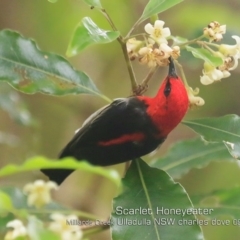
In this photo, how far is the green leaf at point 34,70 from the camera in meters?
1.08

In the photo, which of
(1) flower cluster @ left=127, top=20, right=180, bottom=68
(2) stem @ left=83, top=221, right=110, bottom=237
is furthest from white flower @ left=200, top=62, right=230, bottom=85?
(2) stem @ left=83, top=221, right=110, bottom=237

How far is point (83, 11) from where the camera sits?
231 cm

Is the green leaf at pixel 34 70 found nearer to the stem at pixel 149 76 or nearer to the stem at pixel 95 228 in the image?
the stem at pixel 149 76

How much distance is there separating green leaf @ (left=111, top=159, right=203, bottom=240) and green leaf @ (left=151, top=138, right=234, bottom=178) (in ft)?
1.39

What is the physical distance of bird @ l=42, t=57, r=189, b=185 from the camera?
1060 millimetres

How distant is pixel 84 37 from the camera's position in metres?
0.80

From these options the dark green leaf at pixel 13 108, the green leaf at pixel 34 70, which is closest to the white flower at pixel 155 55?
the green leaf at pixel 34 70

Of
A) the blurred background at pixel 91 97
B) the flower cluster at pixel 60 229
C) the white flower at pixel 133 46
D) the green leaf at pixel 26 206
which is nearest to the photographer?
the flower cluster at pixel 60 229

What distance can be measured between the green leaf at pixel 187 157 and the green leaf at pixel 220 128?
368mm

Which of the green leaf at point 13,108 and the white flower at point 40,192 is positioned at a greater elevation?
the white flower at point 40,192

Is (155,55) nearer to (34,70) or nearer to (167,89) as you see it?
(167,89)

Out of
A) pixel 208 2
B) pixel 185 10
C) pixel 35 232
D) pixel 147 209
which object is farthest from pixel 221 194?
pixel 208 2

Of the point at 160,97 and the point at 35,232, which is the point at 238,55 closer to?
the point at 160,97

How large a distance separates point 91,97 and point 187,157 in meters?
0.96
